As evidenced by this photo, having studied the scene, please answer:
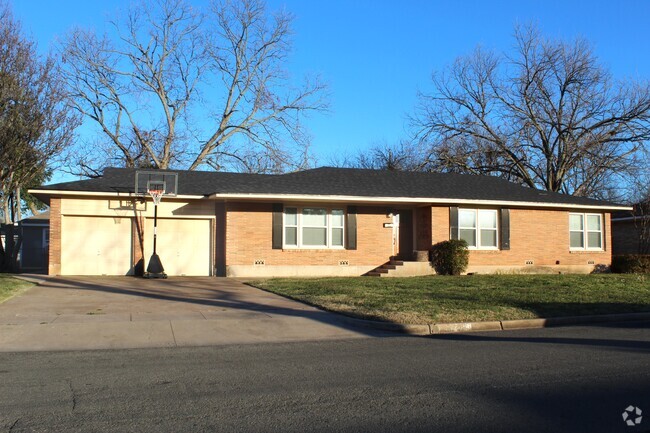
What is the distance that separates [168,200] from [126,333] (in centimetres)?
1230

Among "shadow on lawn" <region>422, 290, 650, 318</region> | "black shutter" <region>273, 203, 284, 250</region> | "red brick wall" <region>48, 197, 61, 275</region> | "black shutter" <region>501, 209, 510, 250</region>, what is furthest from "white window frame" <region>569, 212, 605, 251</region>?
"red brick wall" <region>48, 197, 61, 275</region>

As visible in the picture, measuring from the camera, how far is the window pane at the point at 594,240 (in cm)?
2561

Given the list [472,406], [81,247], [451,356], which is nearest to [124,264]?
[81,247]

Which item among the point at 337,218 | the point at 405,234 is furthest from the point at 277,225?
the point at 405,234

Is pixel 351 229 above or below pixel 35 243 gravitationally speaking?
above

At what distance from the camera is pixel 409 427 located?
17.0 ft

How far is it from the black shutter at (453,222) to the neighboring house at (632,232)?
1266cm

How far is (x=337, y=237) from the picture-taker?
22.6 metres

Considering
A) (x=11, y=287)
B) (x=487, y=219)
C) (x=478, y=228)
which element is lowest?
(x=11, y=287)

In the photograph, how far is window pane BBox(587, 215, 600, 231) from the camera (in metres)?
25.7

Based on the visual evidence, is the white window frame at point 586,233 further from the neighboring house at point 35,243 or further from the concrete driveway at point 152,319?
the neighboring house at point 35,243

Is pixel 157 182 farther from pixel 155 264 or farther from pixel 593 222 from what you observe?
pixel 593 222

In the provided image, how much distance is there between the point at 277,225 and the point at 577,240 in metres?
13.6

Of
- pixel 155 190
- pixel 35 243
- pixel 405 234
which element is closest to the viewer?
pixel 155 190
